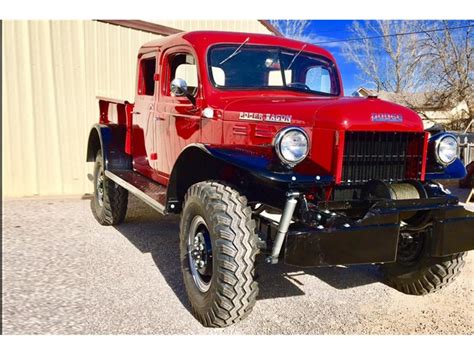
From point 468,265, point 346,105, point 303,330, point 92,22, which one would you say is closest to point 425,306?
point 303,330

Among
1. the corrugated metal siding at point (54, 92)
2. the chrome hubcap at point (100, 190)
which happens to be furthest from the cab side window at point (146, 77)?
the corrugated metal siding at point (54, 92)

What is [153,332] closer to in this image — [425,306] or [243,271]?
[243,271]

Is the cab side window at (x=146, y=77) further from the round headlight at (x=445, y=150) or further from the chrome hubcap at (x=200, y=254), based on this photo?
the round headlight at (x=445, y=150)

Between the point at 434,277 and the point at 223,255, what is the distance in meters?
1.87

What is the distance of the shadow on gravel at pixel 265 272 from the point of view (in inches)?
153

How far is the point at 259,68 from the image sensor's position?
4098mm

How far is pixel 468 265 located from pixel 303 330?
249 centimetres

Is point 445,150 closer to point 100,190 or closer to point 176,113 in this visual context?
point 176,113

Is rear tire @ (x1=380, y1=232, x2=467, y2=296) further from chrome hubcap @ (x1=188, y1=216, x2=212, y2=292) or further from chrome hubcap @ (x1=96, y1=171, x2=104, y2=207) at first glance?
chrome hubcap @ (x1=96, y1=171, x2=104, y2=207)

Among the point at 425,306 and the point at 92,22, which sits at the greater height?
the point at 92,22

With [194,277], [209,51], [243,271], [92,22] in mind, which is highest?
[92,22]

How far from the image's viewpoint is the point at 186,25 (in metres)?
8.80

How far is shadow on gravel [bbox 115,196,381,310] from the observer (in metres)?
3.88

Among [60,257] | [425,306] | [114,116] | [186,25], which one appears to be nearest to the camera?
[425,306]
